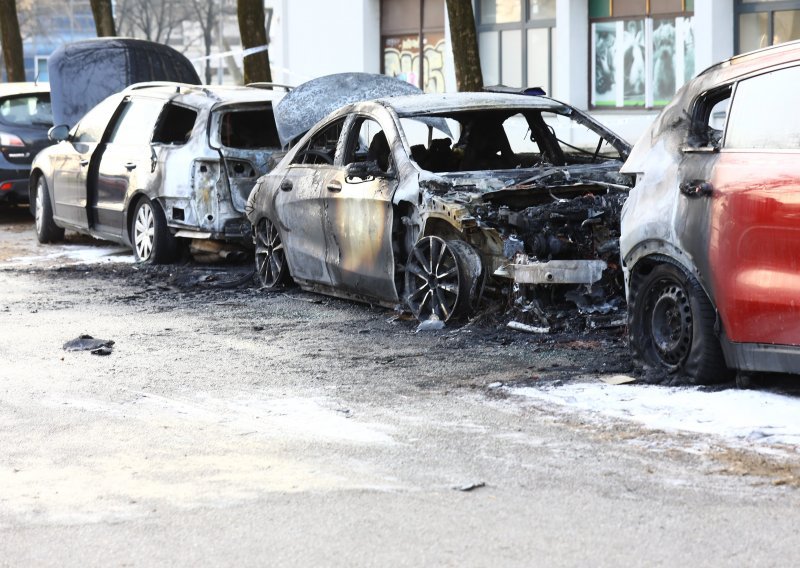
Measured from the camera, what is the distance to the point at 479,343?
930 cm

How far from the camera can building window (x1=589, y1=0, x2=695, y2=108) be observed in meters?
24.0

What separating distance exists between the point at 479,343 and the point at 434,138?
2.40 meters

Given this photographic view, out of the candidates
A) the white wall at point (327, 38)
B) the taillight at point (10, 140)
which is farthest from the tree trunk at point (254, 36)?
the white wall at point (327, 38)

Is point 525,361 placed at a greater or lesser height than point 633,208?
lesser

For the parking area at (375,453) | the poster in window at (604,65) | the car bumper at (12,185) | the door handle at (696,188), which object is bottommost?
the parking area at (375,453)

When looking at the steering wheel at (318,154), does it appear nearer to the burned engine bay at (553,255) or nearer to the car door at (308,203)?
the car door at (308,203)

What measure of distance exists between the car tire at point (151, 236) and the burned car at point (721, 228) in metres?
7.08

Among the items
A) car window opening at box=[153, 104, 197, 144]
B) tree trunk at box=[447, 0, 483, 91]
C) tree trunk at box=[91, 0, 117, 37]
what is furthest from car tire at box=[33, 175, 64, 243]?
tree trunk at box=[91, 0, 117, 37]

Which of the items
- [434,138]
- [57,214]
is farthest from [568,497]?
[57,214]

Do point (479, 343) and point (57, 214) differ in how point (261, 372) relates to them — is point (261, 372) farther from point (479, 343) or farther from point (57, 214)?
point (57, 214)

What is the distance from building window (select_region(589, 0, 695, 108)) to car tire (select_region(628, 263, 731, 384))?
16461mm

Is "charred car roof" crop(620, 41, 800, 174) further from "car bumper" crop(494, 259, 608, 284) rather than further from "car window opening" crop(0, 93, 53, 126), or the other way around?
"car window opening" crop(0, 93, 53, 126)

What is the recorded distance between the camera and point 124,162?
48.5ft

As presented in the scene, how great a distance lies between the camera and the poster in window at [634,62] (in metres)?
24.8
